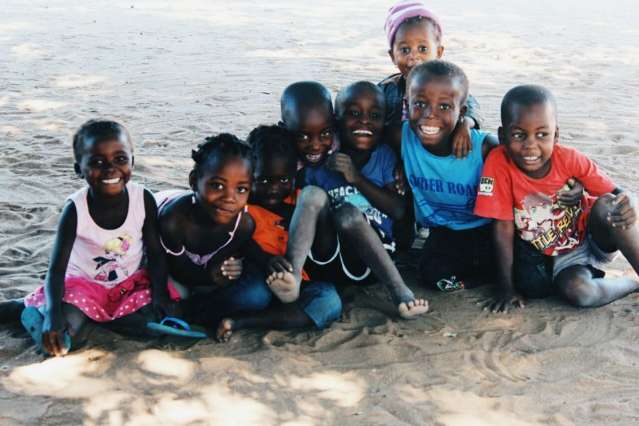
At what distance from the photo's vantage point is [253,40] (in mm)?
11547

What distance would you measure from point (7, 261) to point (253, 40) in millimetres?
8066

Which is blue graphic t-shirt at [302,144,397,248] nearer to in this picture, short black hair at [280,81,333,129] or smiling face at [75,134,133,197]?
short black hair at [280,81,333,129]

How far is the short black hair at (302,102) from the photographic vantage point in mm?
3645

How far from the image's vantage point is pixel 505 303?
3.65 m

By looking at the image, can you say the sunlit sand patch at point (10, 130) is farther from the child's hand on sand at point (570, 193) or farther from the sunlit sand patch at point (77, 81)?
the child's hand on sand at point (570, 193)

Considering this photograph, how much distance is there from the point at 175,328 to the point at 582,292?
77.8 inches

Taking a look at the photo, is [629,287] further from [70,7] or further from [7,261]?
[70,7]

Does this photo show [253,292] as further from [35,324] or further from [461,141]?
[461,141]

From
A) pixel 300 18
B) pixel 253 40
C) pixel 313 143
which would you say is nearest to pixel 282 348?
pixel 313 143

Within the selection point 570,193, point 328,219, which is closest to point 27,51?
point 328,219

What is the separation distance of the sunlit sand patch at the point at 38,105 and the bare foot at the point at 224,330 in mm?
4722

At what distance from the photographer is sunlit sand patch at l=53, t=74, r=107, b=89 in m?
8.20

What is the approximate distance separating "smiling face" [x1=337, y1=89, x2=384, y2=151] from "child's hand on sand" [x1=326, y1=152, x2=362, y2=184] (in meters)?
0.21

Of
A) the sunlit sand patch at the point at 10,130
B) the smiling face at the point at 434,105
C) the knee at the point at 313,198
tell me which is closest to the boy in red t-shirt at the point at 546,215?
the smiling face at the point at 434,105
